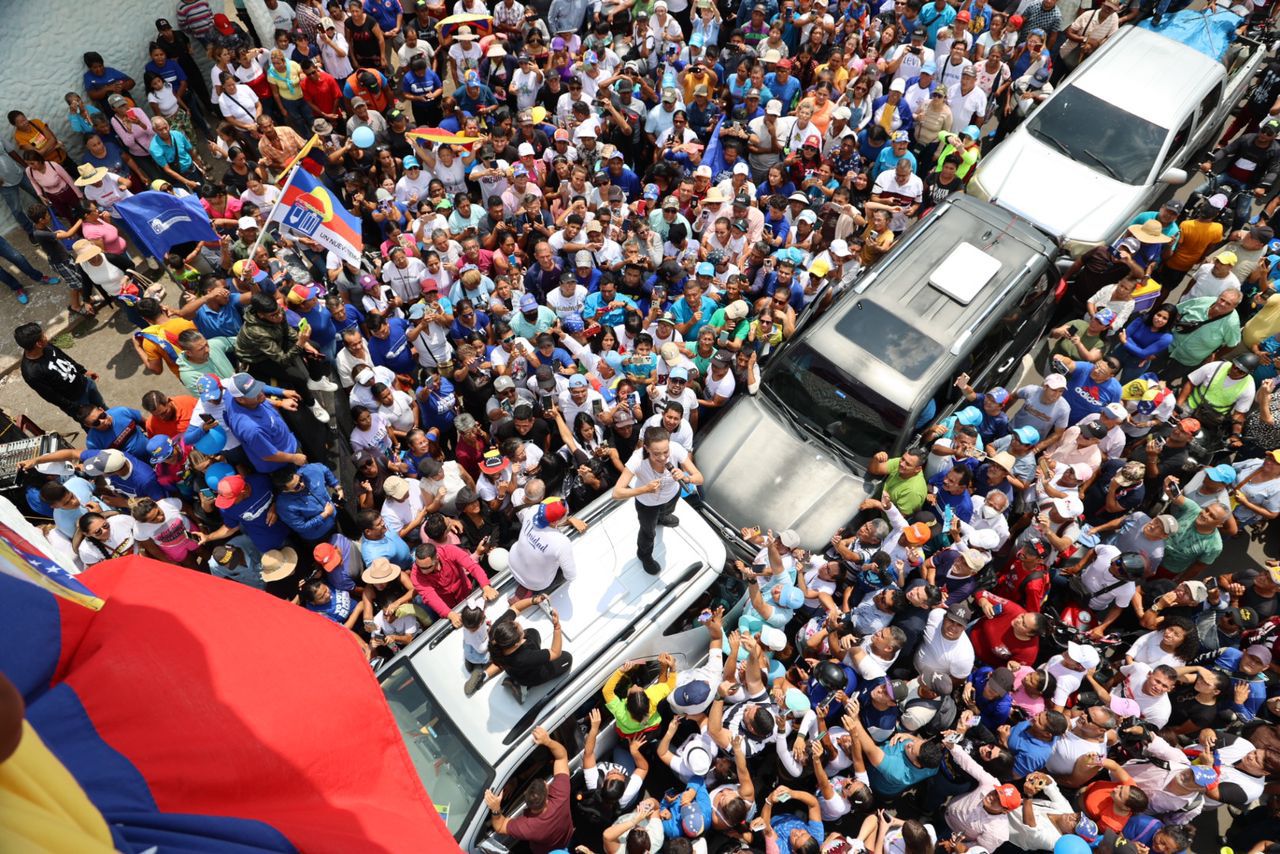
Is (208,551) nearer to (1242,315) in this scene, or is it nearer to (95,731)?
(95,731)

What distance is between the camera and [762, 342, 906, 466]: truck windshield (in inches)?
295

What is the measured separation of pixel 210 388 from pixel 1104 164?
33.3 ft

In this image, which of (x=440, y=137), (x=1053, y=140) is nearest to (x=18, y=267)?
(x=440, y=137)

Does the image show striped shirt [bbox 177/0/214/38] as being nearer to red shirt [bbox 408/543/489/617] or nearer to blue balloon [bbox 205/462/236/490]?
blue balloon [bbox 205/462/236/490]

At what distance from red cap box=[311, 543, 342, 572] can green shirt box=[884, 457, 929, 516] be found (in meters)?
4.69

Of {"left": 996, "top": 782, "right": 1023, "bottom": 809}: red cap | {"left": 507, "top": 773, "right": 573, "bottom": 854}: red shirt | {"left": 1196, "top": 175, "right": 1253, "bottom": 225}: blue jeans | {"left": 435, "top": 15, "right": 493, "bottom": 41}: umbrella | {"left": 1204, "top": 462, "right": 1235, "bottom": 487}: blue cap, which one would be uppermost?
{"left": 435, "top": 15, "right": 493, "bottom": 41}: umbrella

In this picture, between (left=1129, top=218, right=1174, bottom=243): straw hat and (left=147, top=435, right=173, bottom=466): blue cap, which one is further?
(left=1129, top=218, right=1174, bottom=243): straw hat

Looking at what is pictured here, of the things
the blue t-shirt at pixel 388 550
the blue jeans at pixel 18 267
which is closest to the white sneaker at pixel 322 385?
the blue t-shirt at pixel 388 550

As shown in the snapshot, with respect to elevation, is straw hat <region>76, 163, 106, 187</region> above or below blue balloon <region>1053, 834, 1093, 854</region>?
above

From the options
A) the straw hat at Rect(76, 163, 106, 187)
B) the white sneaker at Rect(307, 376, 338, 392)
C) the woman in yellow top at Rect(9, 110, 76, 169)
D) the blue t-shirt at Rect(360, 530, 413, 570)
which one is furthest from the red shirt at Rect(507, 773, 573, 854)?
the woman in yellow top at Rect(9, 110, 76, 169)

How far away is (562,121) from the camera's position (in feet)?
34.3

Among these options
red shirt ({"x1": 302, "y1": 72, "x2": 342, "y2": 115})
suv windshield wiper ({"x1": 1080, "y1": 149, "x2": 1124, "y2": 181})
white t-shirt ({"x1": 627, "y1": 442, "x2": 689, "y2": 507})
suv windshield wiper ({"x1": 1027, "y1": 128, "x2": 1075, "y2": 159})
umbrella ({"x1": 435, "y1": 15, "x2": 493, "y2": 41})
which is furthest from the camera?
umbrella ({"x1": 435, "y1": 15, "x2": 493, "y2": 41})

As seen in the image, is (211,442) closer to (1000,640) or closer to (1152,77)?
(1000,640)

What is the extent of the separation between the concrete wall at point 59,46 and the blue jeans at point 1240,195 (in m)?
14.4
